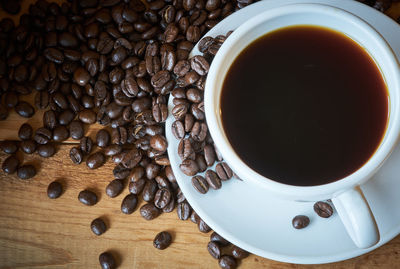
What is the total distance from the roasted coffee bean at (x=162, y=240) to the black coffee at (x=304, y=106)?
1.67 ft

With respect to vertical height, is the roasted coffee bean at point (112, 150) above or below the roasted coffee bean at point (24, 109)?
above

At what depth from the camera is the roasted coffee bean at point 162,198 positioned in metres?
1.38

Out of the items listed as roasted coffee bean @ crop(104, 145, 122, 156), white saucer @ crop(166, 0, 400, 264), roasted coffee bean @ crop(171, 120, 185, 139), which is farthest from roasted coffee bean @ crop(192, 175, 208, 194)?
roasted coffee bean @ crop(104, 145, 122, 156)

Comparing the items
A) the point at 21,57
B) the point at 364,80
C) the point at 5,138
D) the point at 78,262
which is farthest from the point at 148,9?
the point at 78,262

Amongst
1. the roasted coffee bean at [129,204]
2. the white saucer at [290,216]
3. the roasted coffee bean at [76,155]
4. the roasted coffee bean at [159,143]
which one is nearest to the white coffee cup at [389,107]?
the white saucer at [290,216]

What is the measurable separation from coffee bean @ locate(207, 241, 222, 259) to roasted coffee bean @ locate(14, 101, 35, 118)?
81cm

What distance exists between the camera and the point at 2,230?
1461 millimetres

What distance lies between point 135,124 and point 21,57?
1.66 ft

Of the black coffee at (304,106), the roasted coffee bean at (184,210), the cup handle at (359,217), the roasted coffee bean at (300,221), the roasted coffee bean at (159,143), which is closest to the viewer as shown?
the cup handle at (359,217)

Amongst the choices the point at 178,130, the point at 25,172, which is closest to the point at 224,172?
the point at 178,130

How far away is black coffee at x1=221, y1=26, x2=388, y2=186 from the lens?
102cm

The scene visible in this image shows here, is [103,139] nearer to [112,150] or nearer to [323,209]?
[112,150]

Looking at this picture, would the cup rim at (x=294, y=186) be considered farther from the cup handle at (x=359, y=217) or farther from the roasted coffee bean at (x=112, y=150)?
the roasted coffee bean at (x=112, y=150)

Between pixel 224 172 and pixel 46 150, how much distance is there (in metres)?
0.69
